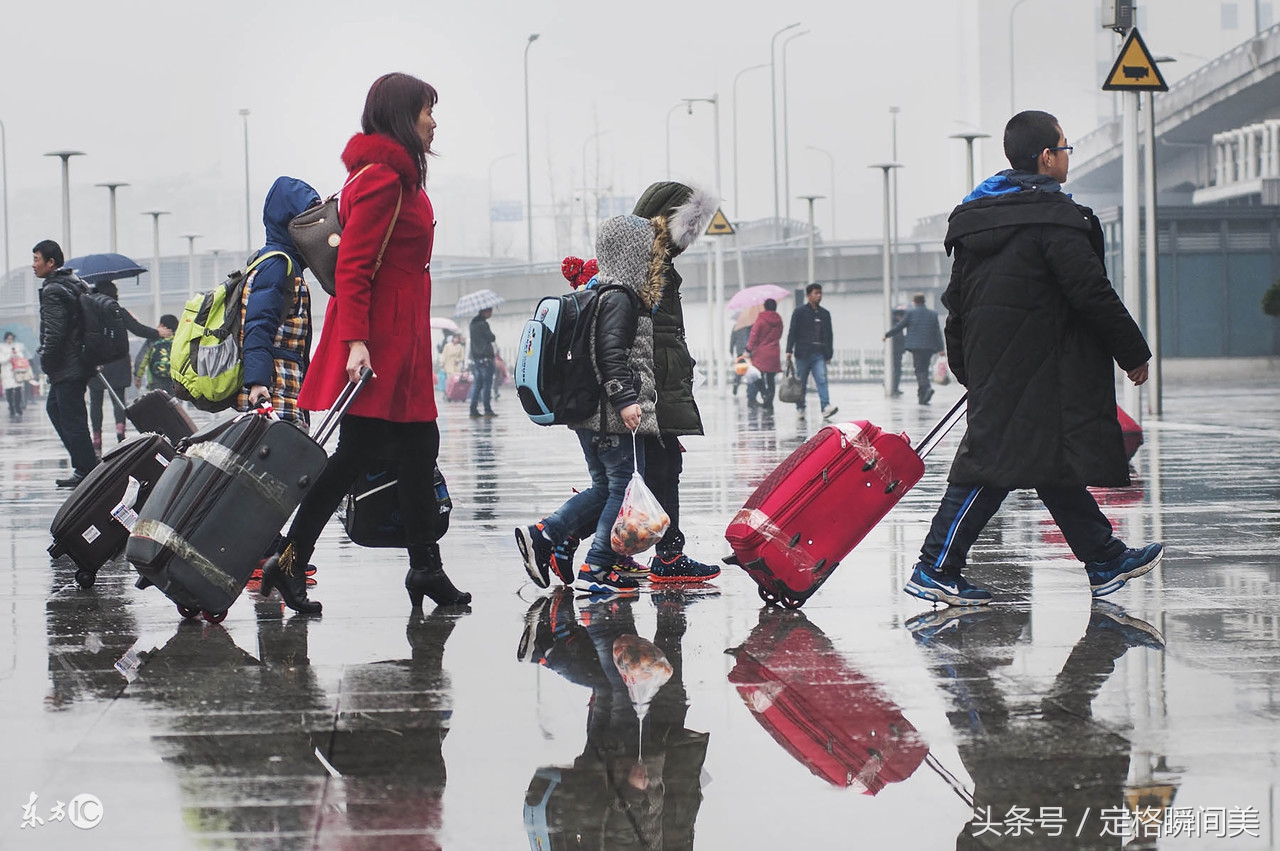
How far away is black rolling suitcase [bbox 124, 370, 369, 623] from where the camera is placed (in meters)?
5.75

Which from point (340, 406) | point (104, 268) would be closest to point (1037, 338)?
point (340, 406)

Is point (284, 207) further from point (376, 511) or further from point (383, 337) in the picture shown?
point (376, 511)

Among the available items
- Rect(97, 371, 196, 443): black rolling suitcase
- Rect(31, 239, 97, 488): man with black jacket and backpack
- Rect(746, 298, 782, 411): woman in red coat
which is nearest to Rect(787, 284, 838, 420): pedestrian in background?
Rect(746, 298, 782, 411): woman in red coat

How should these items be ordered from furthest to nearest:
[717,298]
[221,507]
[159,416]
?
[717,298] < [159,416] < [221,507]

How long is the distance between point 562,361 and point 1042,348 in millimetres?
1897

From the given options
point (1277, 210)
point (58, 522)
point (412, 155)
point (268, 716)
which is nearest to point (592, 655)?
point (268, 716)

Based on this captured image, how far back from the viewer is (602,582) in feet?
22.7

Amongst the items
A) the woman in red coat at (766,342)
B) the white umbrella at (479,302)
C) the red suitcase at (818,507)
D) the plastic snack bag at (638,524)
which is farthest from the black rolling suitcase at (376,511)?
the white umbrella at (479,302)

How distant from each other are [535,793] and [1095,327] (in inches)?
127

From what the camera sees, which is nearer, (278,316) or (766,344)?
(278,316)

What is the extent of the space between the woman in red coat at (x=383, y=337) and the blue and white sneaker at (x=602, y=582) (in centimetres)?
68

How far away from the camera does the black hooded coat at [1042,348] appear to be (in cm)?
606

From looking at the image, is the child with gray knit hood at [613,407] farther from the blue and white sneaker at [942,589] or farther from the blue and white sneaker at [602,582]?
the blue and white sneaker at [942,589]

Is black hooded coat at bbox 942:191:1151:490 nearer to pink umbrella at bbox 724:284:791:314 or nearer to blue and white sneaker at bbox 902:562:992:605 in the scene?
blue and white sneaker at bbox 902:562:992:605
